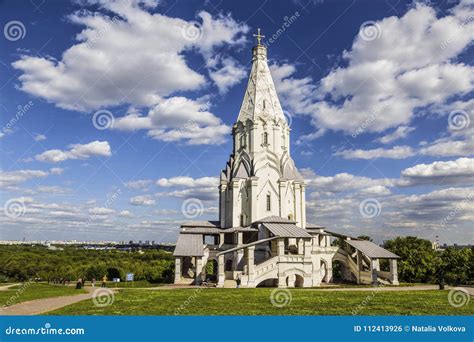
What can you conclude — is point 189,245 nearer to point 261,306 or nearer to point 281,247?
point 281,247

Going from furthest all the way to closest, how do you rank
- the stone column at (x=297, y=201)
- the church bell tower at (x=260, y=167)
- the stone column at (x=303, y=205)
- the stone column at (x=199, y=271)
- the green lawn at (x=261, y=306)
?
the stone column at (x=303, y=205)
the stone column at (x=297, y=201)
the church bell tower at (x=260, y=167)
the stone column at (x=199, y=271)
the green lawn at (x=261, y=306)

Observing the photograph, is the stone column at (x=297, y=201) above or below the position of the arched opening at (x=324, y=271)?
above

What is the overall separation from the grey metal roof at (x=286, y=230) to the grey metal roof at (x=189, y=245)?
20.4 ft

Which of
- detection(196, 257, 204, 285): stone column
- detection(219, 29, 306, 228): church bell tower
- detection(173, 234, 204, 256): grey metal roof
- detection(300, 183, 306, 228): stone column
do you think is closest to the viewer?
detection(196, 257, 204, 285): stone column

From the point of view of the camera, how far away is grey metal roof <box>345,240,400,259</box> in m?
32.7

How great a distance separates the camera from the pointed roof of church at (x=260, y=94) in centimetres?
4084

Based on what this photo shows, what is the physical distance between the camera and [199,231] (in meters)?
38.4

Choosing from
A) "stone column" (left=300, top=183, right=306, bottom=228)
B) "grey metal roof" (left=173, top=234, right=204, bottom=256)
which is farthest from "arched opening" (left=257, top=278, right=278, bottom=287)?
"stone column" (left=300, top=183, right=306, bottom=228)

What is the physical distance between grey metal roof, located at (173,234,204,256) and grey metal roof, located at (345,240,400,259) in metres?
13.9

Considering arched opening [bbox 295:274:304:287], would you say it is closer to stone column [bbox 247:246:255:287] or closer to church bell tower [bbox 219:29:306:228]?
stone column [bbox 247:246:255:287]

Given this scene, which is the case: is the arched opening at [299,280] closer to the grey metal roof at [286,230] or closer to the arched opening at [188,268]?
the grey metal roof at [286,230]

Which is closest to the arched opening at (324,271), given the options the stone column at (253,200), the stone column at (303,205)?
the stone column at (303,205)

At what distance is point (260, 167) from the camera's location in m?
39.6

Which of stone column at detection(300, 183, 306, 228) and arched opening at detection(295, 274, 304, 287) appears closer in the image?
arched opening at detection(295, 274, 304, 287)
